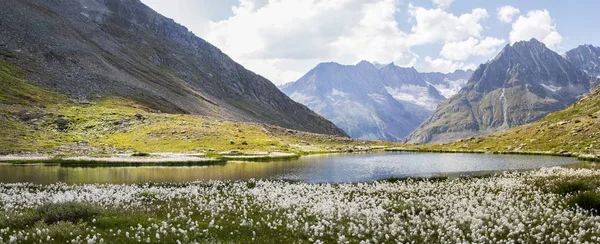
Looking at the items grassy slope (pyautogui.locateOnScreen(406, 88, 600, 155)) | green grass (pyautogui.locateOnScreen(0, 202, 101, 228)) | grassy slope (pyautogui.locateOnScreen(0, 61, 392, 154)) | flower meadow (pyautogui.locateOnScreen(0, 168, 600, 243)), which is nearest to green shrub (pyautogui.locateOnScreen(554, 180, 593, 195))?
flower meadow (pyautogui.locateOnScreen(0, 168, 600, 243))

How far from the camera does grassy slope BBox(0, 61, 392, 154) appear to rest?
268ft

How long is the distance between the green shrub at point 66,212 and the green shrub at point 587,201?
79.9 ft

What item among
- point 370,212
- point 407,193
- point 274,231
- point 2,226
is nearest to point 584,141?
point 407,193

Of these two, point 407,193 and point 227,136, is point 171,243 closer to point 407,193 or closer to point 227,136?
point 407,193

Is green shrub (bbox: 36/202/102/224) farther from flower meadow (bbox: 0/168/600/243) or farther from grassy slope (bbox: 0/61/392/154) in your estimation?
grassy slope (bbox: 0/61/392/154)

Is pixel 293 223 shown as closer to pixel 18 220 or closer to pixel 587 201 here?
pixel 18 220

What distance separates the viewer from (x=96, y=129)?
99.6 m

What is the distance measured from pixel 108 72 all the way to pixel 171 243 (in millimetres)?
162809

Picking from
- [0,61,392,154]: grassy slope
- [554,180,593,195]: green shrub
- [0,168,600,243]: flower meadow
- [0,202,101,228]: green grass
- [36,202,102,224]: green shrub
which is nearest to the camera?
[0,168,600,243]: flower meadow

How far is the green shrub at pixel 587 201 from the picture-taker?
20.7 meters

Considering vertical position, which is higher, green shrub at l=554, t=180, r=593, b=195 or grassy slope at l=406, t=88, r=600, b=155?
grassy slope at l=406, t=88, r=600, b=155

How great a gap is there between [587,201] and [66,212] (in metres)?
26.5

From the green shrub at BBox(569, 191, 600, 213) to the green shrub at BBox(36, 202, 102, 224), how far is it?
79.9 ft

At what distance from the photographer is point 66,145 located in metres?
81.2
